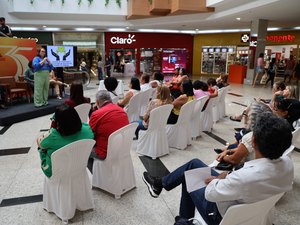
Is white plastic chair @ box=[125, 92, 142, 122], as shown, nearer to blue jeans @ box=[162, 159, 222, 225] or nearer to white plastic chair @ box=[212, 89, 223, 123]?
white plastic chair @ box=[212, 89, 223, 123]

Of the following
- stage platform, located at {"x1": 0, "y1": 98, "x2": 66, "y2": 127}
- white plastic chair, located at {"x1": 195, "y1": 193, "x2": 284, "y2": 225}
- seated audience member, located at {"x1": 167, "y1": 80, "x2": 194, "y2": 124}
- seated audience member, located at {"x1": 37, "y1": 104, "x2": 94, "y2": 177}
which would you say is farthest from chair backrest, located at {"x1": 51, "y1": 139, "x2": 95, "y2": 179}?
stage platform, located at {"x1": 0, "y1": 98, "x2": 66, "y2": 127}

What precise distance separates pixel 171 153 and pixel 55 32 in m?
14.9

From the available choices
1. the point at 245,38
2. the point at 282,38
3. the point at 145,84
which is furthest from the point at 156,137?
the point at 282,38

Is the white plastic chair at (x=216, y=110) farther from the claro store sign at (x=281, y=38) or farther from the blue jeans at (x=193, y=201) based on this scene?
the claro store sign at (x=281, y=38)

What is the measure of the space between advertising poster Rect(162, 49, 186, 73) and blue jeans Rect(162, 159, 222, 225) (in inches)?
679

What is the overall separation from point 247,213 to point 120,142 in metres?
1.54

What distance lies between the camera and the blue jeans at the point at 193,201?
185cm

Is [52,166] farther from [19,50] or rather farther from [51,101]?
[19,50]

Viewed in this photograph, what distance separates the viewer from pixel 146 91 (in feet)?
18.1

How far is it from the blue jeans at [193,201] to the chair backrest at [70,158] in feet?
2.59

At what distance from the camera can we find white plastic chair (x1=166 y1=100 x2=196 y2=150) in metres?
4.17

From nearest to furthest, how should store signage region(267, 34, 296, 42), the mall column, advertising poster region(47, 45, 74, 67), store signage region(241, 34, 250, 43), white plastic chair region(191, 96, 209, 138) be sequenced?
white plastic chair region(191, 96, 209, 138)
advertising poster region(47, 45, 74, 67)
the mall column
store signage region(267, 34, 296, 42)
store signage region(241, 34, 250, 43)

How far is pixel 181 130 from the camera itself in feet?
13.9

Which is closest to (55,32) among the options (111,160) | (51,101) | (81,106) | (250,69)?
(51,101)
